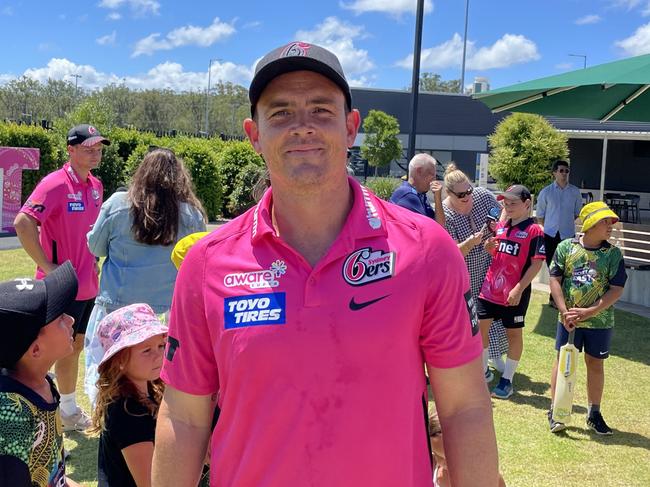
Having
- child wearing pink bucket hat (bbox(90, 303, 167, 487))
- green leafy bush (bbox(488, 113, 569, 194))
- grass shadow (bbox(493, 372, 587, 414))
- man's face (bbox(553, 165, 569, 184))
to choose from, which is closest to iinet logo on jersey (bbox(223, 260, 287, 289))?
child wearing pink bucket hat (bbox(90, 303, 167, 487))

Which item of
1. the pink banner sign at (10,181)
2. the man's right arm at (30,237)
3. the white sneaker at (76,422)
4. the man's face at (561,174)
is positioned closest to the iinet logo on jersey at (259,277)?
the man's right arm at (30,237)

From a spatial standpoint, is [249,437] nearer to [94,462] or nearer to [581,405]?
[94,462]

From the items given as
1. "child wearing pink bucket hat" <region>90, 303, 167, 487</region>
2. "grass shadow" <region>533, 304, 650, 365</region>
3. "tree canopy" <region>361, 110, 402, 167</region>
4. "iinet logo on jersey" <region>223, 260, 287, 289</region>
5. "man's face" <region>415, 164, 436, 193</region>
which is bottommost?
"grass shadow" <region>533, 304, 650, 365</region>

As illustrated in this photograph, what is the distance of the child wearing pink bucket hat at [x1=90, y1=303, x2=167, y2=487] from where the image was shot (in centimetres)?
246

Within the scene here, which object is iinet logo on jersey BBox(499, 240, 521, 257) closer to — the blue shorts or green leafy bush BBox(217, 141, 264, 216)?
the blue shorts

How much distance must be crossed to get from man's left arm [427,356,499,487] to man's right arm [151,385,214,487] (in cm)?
63

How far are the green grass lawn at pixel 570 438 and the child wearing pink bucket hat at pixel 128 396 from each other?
1915mm

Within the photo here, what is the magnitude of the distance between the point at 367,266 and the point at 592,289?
4.13m

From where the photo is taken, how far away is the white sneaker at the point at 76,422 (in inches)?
193

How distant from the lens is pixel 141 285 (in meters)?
3.86

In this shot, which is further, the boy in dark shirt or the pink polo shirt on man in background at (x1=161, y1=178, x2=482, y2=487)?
the boy in dark shirt

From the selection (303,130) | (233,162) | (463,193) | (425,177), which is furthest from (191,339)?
(233,162)

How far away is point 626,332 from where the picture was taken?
8.59 meters

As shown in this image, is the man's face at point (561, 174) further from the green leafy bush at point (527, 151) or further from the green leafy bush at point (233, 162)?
the green leafy bush at point (233, 162)
